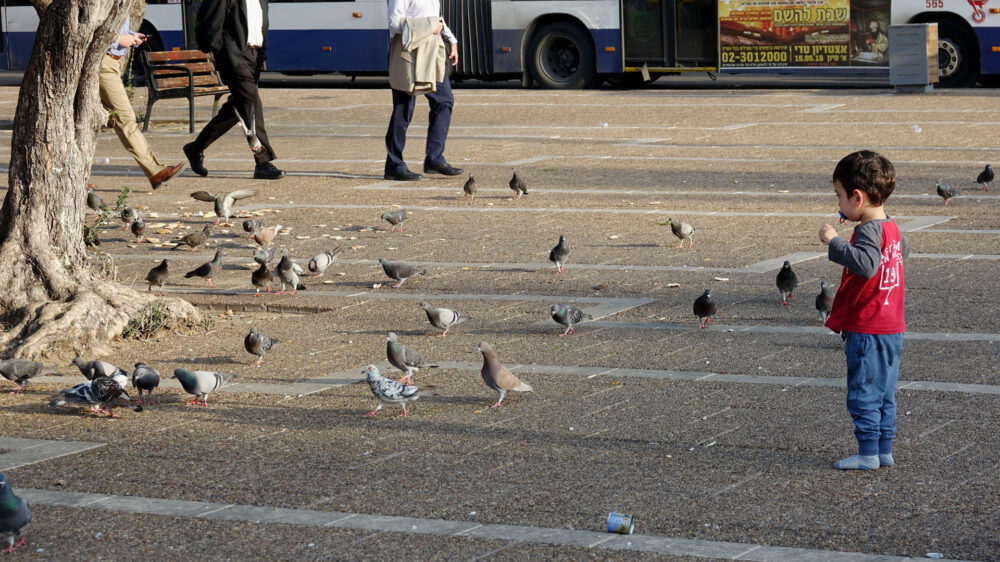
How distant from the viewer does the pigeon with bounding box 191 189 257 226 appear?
1182cm

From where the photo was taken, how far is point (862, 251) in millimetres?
5094

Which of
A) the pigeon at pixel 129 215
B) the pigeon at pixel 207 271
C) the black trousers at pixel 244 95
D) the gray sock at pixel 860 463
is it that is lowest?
the gray sock at pixel 860 463

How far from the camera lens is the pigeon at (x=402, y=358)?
260 inches

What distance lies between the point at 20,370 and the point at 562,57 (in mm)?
21428

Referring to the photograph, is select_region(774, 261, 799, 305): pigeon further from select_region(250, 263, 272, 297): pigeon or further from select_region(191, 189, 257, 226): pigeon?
select_region(191, 189, 257, 226): pigeon

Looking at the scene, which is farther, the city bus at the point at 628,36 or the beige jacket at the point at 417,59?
the city bus at the point at 628,36

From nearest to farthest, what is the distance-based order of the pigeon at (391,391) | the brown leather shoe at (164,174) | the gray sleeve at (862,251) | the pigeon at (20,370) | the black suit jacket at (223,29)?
the gray sleeve at (862,251) < the pigeon at (391,391) < the pigeon at (20,370) < the brown leather shoe at (164,174) < the black suit jacket at (223,29)

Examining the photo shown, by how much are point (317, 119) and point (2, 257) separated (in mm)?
13821

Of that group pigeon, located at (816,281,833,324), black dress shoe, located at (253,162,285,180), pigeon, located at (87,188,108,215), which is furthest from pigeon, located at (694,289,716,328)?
black dress shoe, located at (253,162,285,180)

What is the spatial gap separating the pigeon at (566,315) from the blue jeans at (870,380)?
2.47m

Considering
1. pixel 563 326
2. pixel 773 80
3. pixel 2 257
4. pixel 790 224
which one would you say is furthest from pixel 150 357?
pixel 773 80

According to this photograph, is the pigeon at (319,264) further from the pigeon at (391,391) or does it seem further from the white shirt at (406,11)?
the white shirt at (406,11)

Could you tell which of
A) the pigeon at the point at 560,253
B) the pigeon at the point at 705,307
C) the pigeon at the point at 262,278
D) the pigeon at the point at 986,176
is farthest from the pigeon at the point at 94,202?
the pigeon at the point at 986,176

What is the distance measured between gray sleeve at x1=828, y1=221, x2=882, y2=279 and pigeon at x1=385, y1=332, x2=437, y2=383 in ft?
7.75
